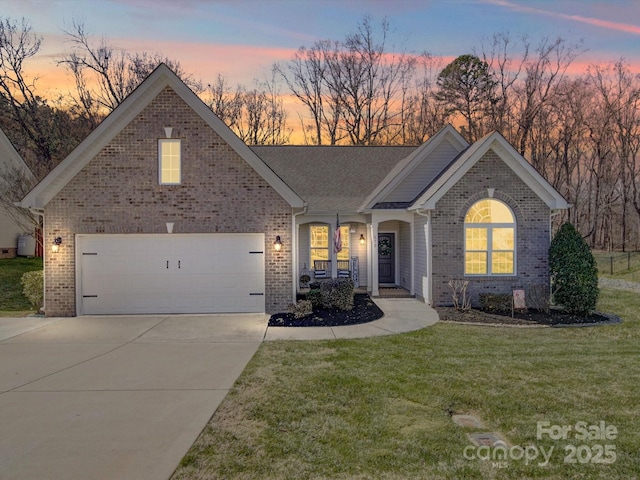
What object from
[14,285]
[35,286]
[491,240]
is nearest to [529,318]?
[491,240]

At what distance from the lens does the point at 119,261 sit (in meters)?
12.3

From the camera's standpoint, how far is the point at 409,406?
5629 millimetres

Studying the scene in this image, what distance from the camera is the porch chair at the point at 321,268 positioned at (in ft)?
56.2

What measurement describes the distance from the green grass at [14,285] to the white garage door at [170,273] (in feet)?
9.93

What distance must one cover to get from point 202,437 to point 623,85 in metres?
41.8

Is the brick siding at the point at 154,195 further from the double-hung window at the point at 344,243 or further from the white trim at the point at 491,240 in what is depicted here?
the white trim at the point at 491,240

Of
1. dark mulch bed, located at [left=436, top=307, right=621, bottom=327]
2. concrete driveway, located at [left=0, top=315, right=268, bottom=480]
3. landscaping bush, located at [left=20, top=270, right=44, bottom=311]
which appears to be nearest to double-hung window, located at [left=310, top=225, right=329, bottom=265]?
dark mulch bed, located at [left=436, top=307, right=621, bottom=327]

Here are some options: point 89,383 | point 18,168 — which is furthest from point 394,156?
point 18,168

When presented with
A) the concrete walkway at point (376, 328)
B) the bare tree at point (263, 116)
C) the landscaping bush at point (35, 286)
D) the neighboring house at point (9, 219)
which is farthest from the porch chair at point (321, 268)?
the bare tree at point (263, 116)

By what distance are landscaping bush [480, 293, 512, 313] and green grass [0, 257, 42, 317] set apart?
14336 millimetres

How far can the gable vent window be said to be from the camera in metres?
12.2

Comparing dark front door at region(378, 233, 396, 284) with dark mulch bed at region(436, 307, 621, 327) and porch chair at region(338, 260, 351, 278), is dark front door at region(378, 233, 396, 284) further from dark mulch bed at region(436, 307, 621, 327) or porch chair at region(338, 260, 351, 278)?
dark mulch bed at region(436, 307, 621, 327)

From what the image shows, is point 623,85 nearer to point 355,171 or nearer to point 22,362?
point 355,171

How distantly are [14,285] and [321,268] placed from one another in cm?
1342
